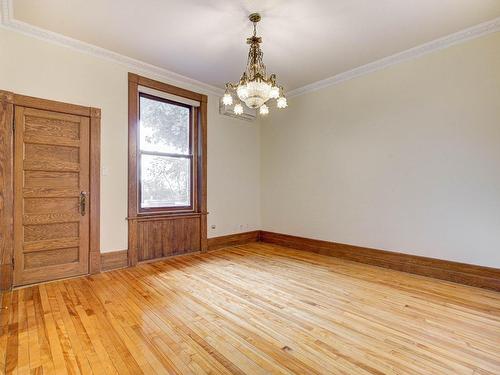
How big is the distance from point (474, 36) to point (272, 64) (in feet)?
8.06

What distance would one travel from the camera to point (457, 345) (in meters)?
1.95

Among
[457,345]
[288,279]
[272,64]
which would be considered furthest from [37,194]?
[457,345]

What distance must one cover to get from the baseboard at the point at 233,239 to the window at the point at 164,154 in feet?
2.70

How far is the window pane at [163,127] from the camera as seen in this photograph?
4.11 metres

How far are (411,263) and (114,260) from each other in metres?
4.07

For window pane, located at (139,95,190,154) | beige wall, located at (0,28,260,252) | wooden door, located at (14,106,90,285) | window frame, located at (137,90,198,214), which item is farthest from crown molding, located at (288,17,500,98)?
wooden door, located at (14,106,90,285)

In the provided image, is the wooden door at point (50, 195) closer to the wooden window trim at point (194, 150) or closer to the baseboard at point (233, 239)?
the wooden window trim at point (194, 150)

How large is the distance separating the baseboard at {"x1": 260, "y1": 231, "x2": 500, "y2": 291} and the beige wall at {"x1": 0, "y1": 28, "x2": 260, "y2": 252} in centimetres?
153

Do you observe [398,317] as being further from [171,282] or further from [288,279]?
[171,282]

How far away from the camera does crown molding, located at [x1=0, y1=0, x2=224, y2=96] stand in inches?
114

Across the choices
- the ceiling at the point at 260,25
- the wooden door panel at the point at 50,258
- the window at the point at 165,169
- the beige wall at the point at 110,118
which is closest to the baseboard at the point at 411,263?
the beige wall at the point at 110,118

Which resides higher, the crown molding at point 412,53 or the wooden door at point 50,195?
the crown molding at point 412,53

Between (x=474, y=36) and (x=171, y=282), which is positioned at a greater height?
(x=474, y=36)

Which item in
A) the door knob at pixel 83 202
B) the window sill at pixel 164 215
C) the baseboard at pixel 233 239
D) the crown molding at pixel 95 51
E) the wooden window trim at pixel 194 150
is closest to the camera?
the crown molding at pixel 95 51
